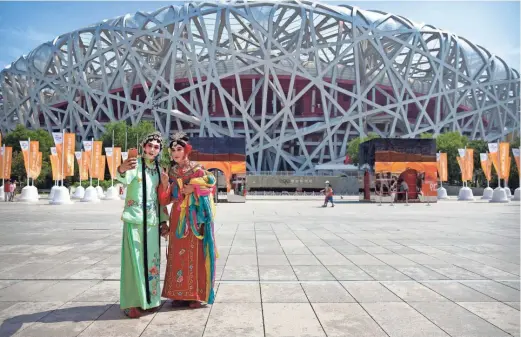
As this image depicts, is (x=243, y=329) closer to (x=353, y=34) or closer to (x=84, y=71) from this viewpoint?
(x=353, y=34)

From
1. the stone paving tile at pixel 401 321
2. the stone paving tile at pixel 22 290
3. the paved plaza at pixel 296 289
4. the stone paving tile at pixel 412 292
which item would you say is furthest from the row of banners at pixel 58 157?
the stone paving tile at pixel 401 321

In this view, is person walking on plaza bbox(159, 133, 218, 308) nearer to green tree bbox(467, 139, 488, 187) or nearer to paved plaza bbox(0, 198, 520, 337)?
paved plaza bbox(0, 198, 520, 337)

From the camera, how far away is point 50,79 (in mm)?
65875

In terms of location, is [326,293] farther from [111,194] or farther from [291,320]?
[111,194]

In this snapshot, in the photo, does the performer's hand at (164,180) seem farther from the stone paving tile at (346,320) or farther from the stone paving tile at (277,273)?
the stone paving tile at (277,273)

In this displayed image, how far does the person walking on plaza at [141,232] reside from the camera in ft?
15.0

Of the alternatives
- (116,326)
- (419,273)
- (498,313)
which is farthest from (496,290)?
(116,326)

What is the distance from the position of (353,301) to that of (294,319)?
1052 millimetres

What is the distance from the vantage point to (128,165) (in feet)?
15.4

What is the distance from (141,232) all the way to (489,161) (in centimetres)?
3702

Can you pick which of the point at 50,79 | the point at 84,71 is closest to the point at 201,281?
the point at 84,71

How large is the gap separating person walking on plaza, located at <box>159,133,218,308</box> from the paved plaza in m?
0.25

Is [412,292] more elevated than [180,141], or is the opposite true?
[180,141]

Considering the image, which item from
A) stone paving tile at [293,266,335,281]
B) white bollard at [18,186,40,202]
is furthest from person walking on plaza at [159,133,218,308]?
white bollard at [18,186,40,202]
